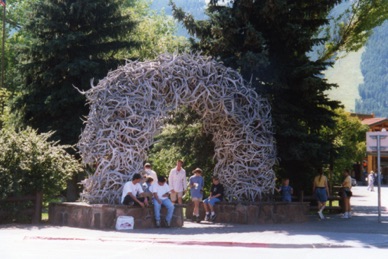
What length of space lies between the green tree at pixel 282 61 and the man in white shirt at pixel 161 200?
5.17 metres

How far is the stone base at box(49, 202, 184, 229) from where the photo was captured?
15.5 m

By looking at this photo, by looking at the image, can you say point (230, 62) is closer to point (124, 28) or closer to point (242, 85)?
point (242, 85)

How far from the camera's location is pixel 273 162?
18781 millimetres

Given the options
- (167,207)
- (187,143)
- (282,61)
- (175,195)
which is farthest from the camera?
(187,143)

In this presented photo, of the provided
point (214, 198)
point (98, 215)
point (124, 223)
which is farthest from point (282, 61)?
point (98, 215)

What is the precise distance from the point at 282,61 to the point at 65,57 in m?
10.2

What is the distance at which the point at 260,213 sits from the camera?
57.7ft

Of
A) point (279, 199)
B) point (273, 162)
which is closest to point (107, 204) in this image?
point (273, 162)

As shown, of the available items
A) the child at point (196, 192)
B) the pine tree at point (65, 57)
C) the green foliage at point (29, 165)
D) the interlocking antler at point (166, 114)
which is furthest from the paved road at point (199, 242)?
the pine tree at point (65, 57)

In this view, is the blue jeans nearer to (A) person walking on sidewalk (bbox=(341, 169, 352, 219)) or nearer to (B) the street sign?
(B) the street sign

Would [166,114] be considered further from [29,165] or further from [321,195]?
[321,195]

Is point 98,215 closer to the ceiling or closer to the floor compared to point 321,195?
closer to the floor

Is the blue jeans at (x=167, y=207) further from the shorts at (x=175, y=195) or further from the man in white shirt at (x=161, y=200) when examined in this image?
the shorts at (x=175, y=195)

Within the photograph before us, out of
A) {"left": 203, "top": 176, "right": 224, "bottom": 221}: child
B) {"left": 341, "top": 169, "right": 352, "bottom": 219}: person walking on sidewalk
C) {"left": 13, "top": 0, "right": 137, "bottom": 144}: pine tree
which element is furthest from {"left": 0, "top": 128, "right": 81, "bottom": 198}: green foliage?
{"left": 341, "top": 169, "right": 352, "bottom": 219}: person walking on sidewalk
